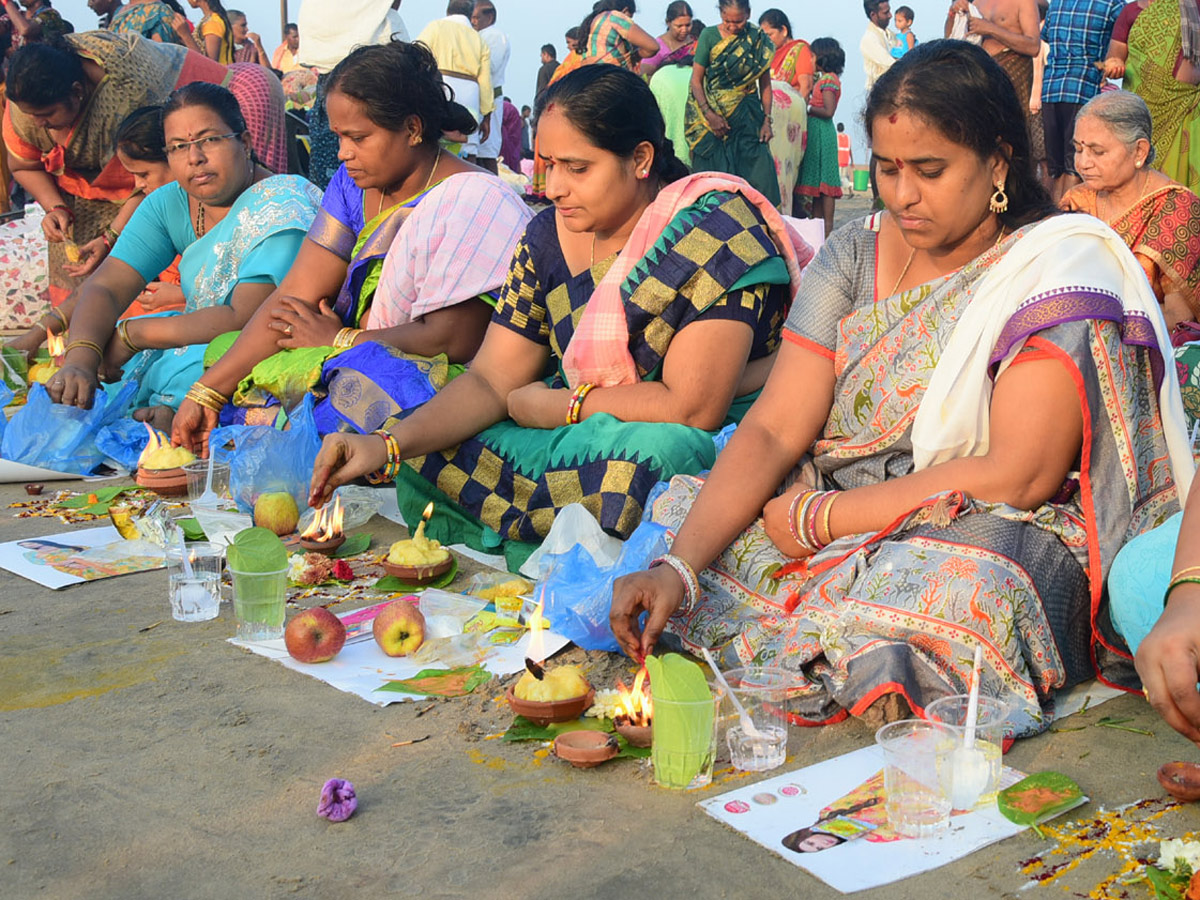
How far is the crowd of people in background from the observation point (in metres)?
2.66

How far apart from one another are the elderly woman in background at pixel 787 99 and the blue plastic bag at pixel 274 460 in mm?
6405

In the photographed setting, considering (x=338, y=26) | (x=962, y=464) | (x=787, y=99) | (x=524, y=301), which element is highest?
(x=338, y=26)

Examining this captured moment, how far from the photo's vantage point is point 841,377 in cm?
306

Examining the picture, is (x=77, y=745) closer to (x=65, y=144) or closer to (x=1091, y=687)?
(x=1091, y=687)

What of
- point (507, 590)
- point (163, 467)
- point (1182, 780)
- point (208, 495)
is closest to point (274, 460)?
point (208, 495)

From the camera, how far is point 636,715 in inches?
101

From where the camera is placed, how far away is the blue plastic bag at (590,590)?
3025 millimetres

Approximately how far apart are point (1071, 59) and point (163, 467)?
5955 mm

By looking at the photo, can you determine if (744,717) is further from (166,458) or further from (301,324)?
(166,458)

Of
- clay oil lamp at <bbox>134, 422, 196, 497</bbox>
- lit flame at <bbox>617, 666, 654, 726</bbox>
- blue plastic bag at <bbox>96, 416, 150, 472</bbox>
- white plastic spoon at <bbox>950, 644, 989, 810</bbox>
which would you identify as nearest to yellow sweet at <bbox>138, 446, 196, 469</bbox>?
clay oil lamp at <bbox>134, 422, 196, 497</bbox>

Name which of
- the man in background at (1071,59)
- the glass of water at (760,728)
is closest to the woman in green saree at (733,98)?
the man in background at (1071,59)

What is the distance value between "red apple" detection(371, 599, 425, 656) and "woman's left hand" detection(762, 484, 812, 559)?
92cm

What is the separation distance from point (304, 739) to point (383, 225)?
2615 mm

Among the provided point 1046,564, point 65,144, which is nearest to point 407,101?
point 1046,564
